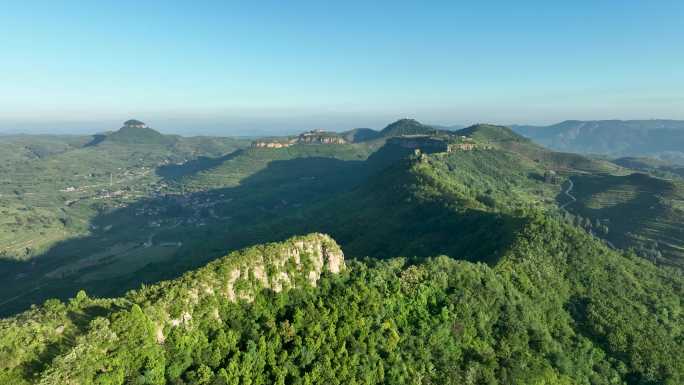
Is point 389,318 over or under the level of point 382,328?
over

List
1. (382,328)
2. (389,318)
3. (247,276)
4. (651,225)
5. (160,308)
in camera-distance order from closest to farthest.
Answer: (160,308) → (247,276) → (382,328) → (389,318) → (651,225)

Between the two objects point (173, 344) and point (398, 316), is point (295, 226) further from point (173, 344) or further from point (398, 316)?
point (173, 344)

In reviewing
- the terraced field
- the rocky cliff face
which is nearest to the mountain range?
the rocky cliff face

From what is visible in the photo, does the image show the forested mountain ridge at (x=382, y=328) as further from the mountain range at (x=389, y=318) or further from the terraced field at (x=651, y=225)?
the terraced field at (x=651, y=225)

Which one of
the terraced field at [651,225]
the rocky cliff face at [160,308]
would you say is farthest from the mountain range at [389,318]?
the terraced field at [651,225]

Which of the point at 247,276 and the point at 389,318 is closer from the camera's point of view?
the point at 247,276

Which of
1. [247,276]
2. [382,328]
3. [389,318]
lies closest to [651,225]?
[389,318]

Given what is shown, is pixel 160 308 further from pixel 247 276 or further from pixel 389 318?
pixel 389 318

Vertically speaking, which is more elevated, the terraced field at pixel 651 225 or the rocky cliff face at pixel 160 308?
the rocky cliff face at pixel 160 308

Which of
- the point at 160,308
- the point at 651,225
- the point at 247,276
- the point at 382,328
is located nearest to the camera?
the point at 160,308

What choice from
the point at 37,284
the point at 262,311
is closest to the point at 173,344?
the point at 262,311

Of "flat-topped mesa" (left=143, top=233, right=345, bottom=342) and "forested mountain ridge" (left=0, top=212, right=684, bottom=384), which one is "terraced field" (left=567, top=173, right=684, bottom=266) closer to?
"forested mountain ridge" (left=0, top=212, right=684, bottom=384)

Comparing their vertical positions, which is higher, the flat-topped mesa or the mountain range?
the flat-topped mesa
